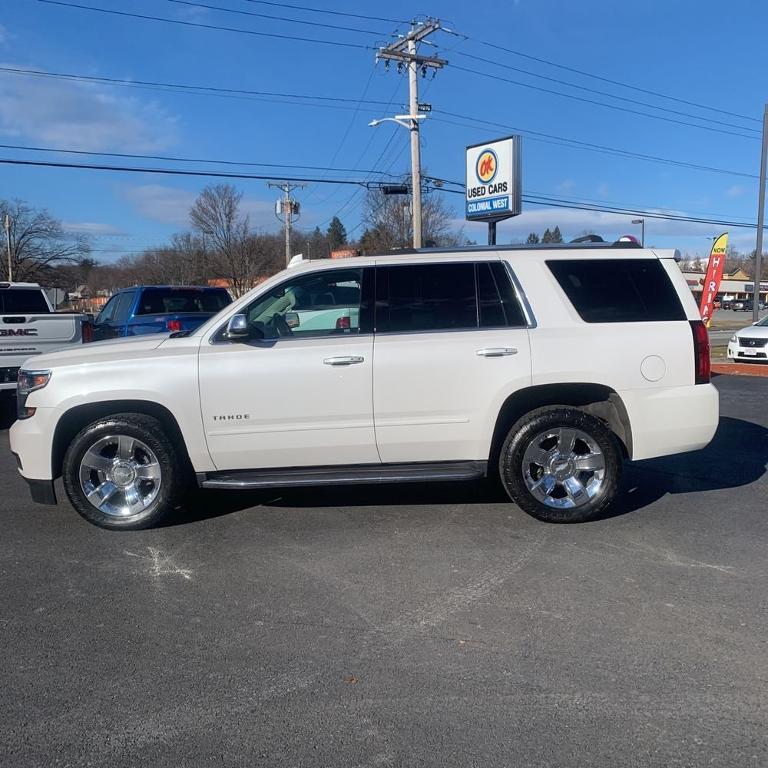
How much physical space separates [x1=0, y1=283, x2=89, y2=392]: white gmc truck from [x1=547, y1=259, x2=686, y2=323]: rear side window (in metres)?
6.89

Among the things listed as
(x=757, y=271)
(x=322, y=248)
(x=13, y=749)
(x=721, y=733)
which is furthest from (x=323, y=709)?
(x=322, y=248)

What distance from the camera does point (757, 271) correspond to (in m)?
20.6

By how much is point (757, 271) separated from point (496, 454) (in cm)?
1869

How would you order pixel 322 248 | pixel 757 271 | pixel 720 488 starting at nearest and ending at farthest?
1. pixel 720 488
2. pixel 757 271
3. pixel 322 248

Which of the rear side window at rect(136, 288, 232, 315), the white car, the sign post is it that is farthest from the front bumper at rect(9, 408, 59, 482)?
the white car

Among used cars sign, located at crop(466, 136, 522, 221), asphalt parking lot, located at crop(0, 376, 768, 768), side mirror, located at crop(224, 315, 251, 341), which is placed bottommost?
asphalt parking lot, located at crop(0, 376, 768, 768)

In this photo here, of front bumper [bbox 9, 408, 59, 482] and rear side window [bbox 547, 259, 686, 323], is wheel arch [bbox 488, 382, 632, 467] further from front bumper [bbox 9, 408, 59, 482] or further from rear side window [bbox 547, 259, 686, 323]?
front bumper [bbox 9, 408, 59, 482]

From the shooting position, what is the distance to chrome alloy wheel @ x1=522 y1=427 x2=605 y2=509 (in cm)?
518

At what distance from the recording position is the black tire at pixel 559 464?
5.12 metres

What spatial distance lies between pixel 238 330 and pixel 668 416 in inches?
126

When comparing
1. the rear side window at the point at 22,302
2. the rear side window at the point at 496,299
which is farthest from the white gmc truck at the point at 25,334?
the rear side window at the point at 496,299

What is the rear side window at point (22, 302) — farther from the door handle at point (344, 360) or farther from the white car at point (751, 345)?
the white car at point (751, 345)

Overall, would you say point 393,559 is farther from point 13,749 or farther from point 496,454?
point 13,749

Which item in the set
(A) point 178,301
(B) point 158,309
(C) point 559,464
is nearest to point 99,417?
(C) point 559,464
